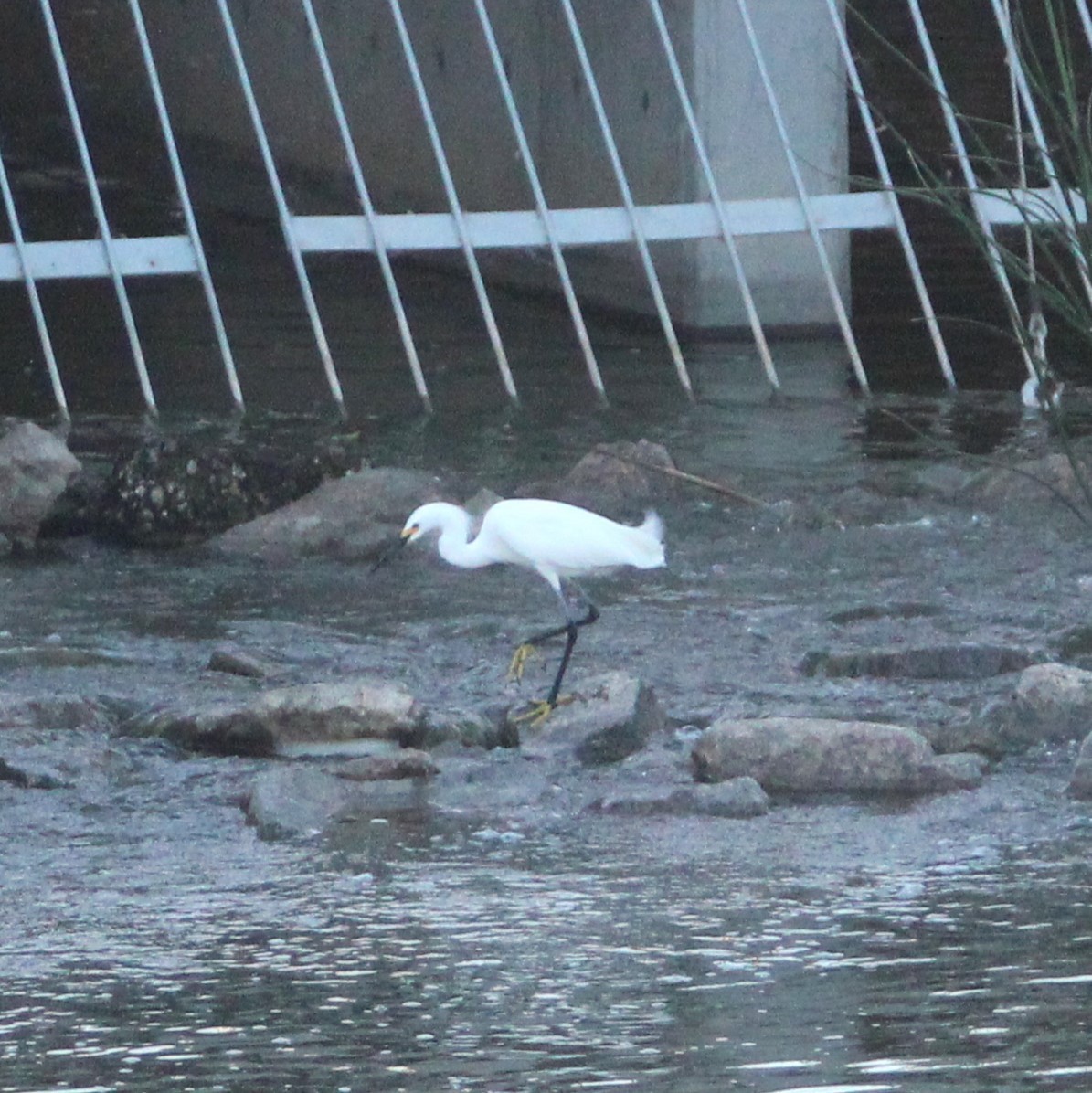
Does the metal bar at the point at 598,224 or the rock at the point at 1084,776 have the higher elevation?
the metal bar at the point at 598,224

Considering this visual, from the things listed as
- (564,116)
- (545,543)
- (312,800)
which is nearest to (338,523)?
(545,543)

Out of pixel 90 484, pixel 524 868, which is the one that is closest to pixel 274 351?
pixel 90 484

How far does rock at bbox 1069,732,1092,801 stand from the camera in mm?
5738

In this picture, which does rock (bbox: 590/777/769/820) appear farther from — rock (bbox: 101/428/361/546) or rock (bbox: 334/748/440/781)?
rock (bbox: 101/428/361/546)

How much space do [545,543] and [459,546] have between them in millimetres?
363

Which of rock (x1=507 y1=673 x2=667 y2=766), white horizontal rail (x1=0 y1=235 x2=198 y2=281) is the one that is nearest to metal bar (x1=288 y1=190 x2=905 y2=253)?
white horizontal rail (x1=0 y1=235 x2=198 y2=281)

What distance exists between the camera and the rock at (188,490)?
9586 mm

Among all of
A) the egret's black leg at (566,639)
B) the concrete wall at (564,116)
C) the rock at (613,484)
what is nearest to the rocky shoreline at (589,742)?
the egret's black leg at (566,639)

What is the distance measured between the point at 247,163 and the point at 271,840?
17.4 meters

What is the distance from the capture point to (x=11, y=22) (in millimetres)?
29359

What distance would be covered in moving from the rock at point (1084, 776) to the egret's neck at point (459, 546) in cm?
241

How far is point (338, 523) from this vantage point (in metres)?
9.45

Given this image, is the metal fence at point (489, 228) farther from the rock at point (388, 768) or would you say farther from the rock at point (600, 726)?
the rock at point (388, 768)

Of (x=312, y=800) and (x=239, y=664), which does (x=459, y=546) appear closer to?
(x=239, y=664)
